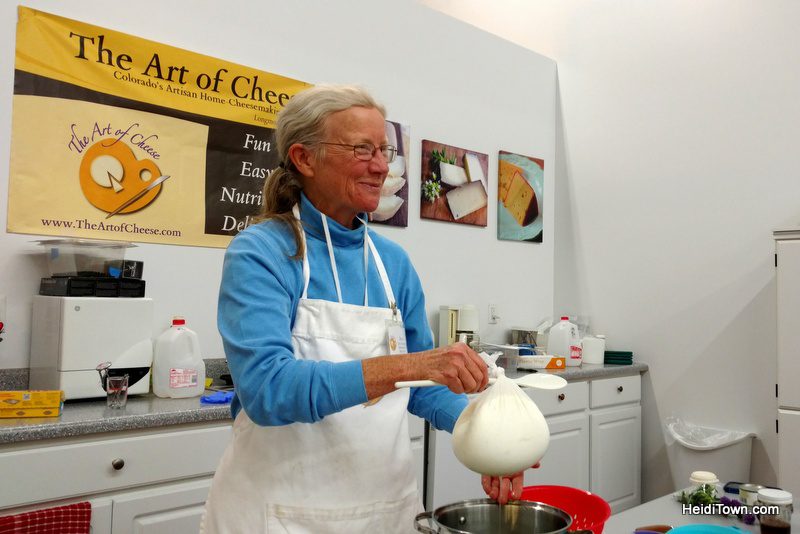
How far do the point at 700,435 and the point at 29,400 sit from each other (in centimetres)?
299

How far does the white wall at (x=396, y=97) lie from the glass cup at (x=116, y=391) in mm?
443

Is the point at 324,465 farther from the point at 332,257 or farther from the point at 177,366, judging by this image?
the point at 177,366

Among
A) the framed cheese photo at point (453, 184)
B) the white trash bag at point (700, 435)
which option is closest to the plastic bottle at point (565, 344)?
the white trash bag at point (700, 435)

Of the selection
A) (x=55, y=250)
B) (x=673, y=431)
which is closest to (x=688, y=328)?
(x=673, y=431)

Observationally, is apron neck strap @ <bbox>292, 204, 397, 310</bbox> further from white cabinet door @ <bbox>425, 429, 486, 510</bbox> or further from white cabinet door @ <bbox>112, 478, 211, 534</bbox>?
white cabinet door @ <bbox>425, 429, 486, 510</bbox>

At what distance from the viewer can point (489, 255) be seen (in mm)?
3715

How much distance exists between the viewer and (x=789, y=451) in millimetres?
2635

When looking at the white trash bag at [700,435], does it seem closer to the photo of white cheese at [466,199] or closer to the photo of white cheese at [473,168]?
the photo of white cheese at [466,199]

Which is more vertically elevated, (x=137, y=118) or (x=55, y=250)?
(x=137, y=118)

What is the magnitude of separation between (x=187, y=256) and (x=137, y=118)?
1.80 ft

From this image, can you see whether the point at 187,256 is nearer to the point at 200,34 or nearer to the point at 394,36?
the point at 200,34

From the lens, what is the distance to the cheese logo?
92.8 inches

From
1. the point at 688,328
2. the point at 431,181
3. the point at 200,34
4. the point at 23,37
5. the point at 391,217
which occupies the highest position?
the point at 200,34

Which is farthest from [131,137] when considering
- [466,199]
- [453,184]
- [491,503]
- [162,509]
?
[491,503]
